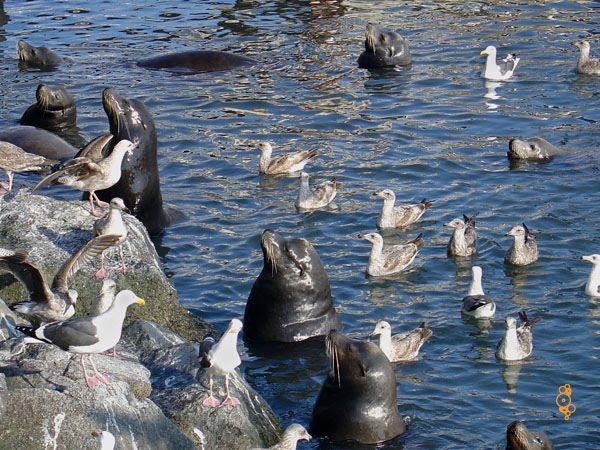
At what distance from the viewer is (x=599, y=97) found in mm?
19328

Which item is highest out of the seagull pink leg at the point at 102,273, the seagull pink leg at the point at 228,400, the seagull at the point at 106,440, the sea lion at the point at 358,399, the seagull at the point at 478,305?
the seagull at the point at 106,440

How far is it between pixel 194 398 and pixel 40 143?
8.16 meters

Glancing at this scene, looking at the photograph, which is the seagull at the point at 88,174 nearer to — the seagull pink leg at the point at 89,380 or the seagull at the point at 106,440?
the seagull pink leg at the point at 89,380

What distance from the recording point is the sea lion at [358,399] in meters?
9.41

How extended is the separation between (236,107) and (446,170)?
14.3ft

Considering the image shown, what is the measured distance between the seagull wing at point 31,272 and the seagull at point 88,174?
2088 millimetres

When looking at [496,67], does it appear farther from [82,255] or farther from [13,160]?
[82,255]

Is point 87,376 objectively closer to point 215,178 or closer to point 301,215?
point 301,215

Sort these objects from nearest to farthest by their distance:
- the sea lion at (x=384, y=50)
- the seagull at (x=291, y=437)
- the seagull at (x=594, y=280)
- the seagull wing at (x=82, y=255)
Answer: the seagull at (x=291, y=437) < the seagull wing at (x=82, y=255) < the seagull at (x=594, y=280) < the sea lion at (x=384, y=50)

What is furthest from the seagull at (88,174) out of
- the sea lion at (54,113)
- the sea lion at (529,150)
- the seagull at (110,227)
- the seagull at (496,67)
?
the seagull at (496,67)

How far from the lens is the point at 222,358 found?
8664 mm

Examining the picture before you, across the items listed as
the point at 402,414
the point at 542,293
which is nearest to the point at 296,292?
the point at 402,414

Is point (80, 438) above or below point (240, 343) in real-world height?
above

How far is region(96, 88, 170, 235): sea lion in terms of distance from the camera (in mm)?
13797
